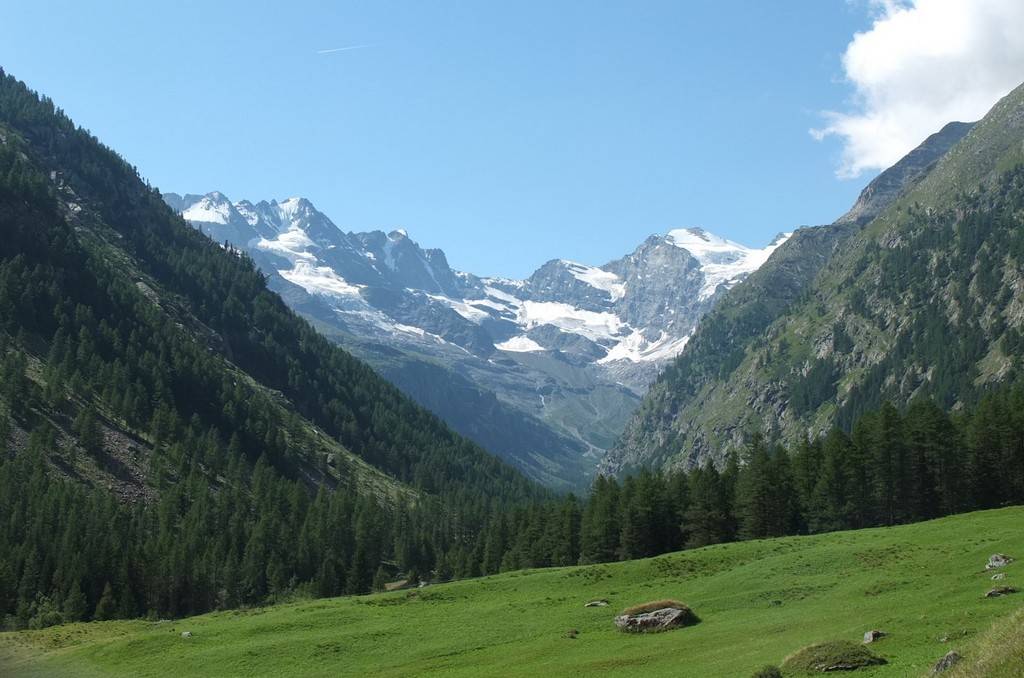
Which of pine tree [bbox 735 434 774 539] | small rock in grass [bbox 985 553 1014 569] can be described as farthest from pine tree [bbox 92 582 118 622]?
small rock in grass [bbox 985 553 1014 569]

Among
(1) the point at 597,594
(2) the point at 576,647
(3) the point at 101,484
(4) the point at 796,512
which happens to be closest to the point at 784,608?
(2) the point at 576,647

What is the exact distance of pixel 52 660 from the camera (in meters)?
71.6

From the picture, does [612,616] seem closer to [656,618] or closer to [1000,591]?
[656,618]

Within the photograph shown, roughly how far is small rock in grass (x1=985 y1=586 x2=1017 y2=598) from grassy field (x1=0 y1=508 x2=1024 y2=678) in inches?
26.1

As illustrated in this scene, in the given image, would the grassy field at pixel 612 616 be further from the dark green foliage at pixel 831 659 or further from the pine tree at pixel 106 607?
the pine tree at pixel 106 607

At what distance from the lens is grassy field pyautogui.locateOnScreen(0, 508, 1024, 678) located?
49875 millimetres

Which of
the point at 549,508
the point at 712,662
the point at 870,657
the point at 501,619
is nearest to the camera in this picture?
the point at 870,657

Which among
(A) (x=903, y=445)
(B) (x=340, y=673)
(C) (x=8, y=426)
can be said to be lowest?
(B) (x=340, y=673)

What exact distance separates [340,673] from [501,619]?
14901 mm

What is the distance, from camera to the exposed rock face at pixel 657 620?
6109 centimetres

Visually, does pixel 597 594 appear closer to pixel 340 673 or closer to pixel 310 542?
pixel 340 673

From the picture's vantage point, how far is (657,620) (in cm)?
6156

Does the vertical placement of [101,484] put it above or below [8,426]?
below

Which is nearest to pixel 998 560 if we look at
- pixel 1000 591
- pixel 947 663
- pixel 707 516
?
pixel 1000 591
